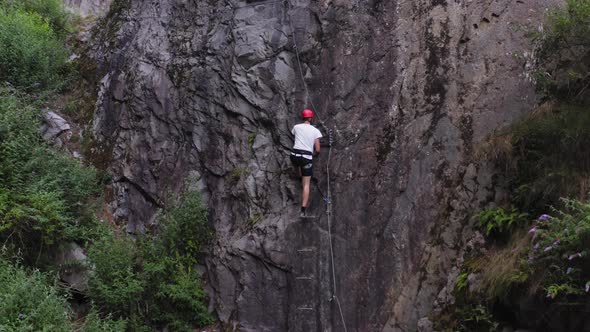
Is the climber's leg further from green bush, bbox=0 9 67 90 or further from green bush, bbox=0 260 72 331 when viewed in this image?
green bush, bbox=0 9 67 90

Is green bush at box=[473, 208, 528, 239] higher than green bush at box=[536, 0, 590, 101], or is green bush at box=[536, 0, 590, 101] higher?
green bush at box=[536, 0, 590, 101]

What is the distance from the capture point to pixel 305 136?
9.74 meters

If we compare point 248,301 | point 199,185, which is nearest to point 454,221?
point 248,301

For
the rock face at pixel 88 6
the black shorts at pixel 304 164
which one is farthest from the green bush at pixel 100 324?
the rock face at pixel 88 6

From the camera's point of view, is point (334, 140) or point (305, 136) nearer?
point (305, 136)

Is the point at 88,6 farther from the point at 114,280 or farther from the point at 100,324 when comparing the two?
the point at 100,324

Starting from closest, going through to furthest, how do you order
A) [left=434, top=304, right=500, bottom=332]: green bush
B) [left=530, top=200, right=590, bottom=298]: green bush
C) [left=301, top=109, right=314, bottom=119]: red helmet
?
[left=530, top=200, right=590, bottom=298]: green bush, [left=434, top=304, right=500, bottom=332]: green bush, [left=301, top=109, right=314, bottom=119]: red helmet

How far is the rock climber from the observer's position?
31.8ft

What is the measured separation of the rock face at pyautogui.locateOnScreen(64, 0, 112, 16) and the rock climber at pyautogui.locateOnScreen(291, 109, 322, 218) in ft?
37.7

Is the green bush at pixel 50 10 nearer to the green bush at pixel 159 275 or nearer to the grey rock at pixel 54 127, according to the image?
the grey rock at pixel 54 127

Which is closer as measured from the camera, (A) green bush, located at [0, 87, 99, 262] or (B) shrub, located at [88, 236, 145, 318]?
(B) shrub, located at [88, 236, 145, 318]

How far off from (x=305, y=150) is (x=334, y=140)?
2.25ft

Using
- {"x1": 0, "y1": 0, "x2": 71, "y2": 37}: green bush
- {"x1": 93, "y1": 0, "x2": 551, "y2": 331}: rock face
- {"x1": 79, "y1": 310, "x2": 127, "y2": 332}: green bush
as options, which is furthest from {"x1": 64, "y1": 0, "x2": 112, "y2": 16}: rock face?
{"x1": 79, "y1": 310, "x2": 127, "y2": 332}: green bush

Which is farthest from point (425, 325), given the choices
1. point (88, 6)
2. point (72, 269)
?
point (88, 6)
